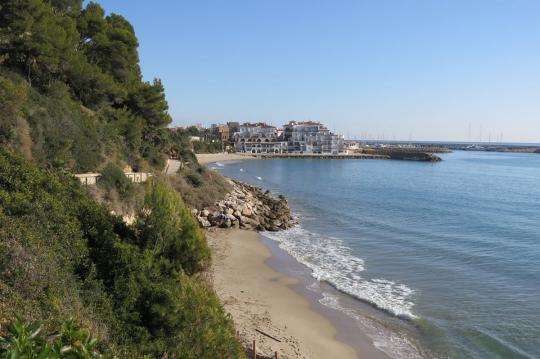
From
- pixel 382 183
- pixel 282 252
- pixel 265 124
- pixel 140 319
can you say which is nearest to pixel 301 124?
pixel 265 124

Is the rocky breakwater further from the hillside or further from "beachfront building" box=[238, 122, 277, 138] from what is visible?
"beachfront building" box=[238, 122, 277, 138]

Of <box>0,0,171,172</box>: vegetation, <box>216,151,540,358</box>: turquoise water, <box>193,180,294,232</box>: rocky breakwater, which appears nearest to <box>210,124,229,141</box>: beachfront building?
<box>216,151,540,358</box>: turquoise water

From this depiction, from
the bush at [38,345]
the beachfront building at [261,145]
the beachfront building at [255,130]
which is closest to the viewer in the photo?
the bush at [38,345]

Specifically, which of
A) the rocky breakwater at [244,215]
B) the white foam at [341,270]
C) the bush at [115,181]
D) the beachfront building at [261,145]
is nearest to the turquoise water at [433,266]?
the white foam at [341,270]

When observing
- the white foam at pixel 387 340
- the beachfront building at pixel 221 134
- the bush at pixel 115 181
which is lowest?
the white foam at pixel 387 340

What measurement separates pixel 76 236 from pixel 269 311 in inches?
278

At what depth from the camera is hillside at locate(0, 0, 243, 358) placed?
747 cm

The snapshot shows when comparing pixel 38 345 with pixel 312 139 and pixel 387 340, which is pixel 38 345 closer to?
pixel 387 340

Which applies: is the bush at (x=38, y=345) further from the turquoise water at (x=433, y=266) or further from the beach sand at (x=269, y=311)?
the turquoise water at (x=433, y=266)

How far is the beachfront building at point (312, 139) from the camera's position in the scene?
5591 inches

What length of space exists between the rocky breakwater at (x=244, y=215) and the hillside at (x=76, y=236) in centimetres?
626

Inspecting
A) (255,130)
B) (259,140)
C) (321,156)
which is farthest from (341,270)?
(255,130)

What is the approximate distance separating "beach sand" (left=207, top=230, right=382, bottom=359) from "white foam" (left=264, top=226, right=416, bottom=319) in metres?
1.88

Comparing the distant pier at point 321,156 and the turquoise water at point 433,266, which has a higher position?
the distant pier at point 321,156
